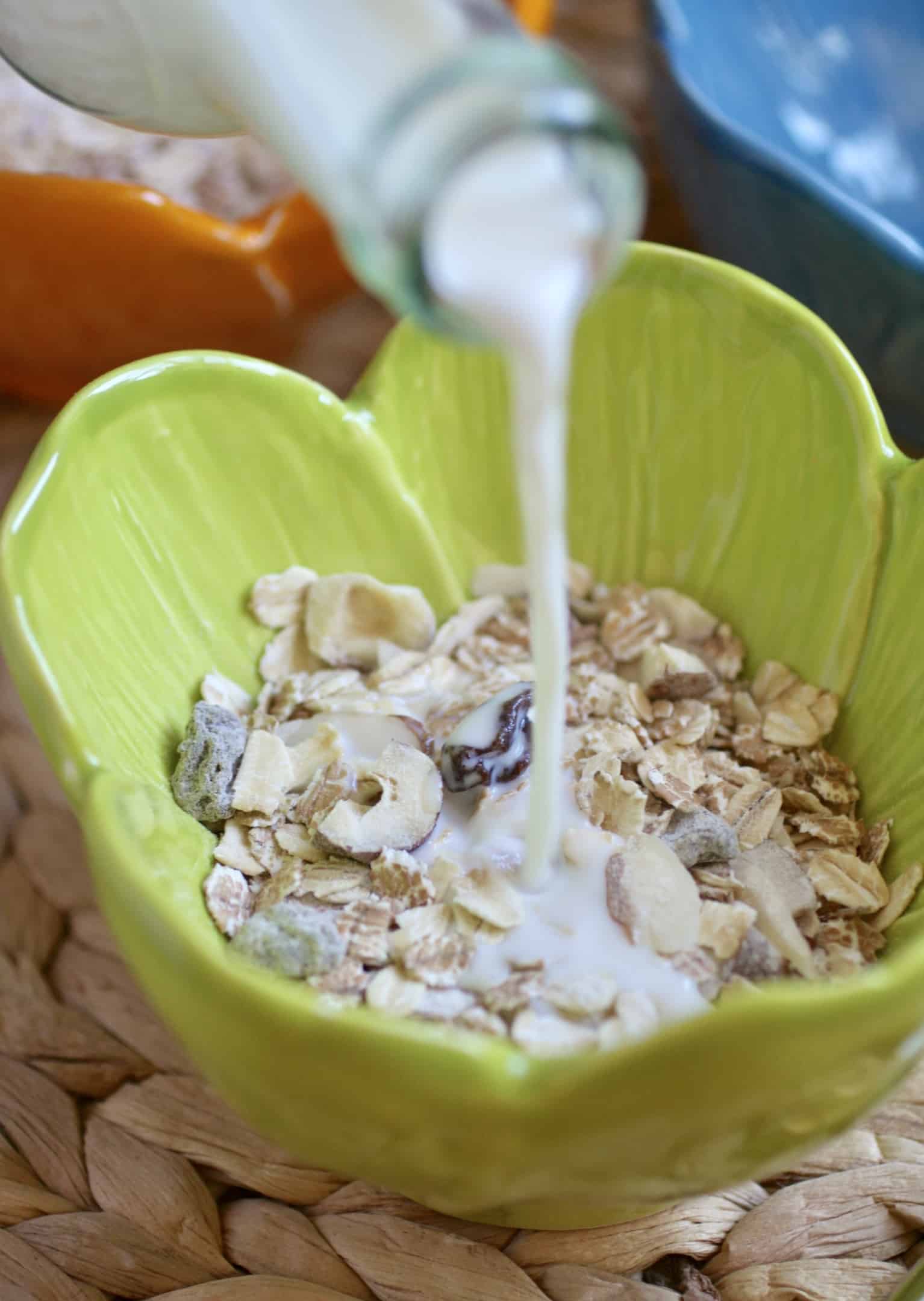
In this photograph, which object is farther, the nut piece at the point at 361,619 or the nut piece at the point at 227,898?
the nut piece at the point at 361,619

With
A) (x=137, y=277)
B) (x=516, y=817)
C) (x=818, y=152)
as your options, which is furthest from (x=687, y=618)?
(x=818, y=152)

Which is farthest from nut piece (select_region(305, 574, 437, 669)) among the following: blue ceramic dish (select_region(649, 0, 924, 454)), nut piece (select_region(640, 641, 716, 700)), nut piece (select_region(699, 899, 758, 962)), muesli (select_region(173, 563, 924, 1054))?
blue ceramic dish (select_region(649, 0, 924, 454))

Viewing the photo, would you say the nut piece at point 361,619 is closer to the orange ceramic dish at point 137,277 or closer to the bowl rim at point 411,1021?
the bowl rim at point 411,1021

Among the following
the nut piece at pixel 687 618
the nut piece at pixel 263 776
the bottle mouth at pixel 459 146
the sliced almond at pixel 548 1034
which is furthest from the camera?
the nut piece at pixel 687 618

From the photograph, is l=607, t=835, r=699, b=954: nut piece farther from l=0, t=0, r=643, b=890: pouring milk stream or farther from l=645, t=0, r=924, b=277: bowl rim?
l=645, t=0, r=924, b=277: bowl rim

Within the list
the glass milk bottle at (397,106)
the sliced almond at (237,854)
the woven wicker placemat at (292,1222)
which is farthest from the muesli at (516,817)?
the glass milk bottle at (397,106)

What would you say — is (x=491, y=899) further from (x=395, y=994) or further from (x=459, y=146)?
(x=459, y=146)
